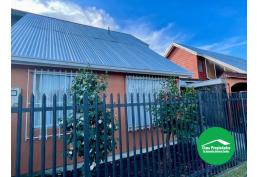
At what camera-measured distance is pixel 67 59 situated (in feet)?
18.3

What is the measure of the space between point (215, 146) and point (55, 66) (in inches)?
171

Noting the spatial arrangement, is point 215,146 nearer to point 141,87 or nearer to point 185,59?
point 141,87

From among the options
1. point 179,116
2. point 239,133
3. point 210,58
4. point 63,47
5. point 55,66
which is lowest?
point 239,133

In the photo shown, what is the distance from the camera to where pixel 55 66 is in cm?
532

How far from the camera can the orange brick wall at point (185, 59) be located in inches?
634

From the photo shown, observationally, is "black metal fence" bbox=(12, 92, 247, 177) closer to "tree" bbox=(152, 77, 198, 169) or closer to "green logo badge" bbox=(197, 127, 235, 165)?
"tree" bbox=(152, 77, 198, 169)

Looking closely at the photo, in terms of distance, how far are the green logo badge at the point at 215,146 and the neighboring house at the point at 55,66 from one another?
3.21 m

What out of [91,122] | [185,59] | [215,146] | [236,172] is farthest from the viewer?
[185,59]

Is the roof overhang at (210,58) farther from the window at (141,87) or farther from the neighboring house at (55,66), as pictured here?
the window at (141,87)

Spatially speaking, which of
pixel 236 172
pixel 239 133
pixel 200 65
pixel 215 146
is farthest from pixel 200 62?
pixel 215 146

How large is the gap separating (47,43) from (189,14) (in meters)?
4.51

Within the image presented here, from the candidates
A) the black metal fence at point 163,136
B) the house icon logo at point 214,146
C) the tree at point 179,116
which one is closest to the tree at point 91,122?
the black metal fence at point 163,136
